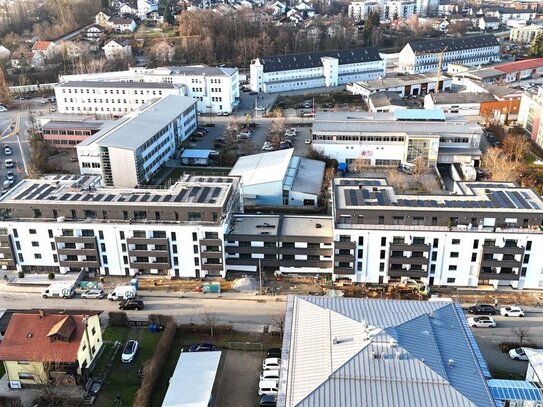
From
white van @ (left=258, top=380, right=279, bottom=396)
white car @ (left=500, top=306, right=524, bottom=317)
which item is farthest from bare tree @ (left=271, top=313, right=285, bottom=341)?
white car @ (left=500, top=306, right=524, bottom=317)

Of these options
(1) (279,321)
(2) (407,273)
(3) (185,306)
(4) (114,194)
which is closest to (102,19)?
(4) (114,194)

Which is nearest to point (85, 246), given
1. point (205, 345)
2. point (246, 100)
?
point (205, 345)

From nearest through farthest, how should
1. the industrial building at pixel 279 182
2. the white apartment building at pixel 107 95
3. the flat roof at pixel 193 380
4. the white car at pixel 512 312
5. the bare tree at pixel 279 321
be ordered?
the flat roof at pixel 193 380, the bare tree at pixel 279 321, the white car at pixel 512 312, the industrial building at pixel 279 182, the white apartment building at pixel 107 95

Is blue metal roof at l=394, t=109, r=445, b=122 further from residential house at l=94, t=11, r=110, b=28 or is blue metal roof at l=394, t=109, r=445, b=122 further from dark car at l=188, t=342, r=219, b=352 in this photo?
residential house at l=94, t=11, r=110, b=28

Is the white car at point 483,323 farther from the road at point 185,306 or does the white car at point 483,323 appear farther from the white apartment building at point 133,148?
the white apartment building at point 133,148

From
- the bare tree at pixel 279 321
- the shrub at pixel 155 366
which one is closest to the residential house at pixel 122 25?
the shrub at pixel 155 366

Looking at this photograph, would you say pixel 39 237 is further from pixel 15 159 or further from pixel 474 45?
pixel 474 45
